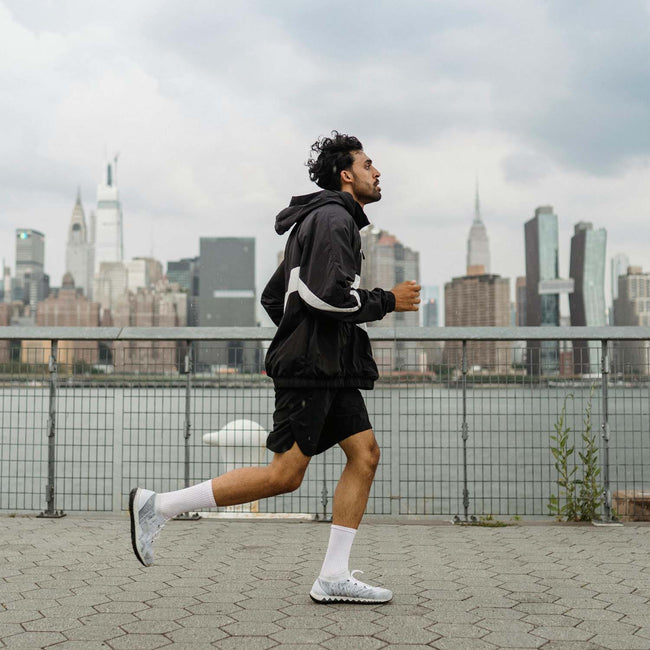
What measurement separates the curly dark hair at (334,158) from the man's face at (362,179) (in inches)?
1.3

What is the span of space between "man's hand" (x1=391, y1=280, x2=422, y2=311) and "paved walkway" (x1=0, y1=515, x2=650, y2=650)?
4.39 ft

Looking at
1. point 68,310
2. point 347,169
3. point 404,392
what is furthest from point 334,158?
point 68,310

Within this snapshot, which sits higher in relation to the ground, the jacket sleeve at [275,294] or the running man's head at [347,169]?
the running man's head at [347,169]

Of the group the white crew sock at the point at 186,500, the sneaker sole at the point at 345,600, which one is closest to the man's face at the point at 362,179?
the white crew sock at the point at 186,500

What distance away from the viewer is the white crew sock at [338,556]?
356 cm

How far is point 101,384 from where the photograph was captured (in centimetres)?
625

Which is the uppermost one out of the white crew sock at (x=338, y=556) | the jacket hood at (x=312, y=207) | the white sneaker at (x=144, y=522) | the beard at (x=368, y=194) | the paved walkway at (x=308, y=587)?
the beard at (x=368, y=194)

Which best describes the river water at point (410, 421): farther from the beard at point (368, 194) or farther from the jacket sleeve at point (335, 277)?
the jacket sleeve at point (335, 277)

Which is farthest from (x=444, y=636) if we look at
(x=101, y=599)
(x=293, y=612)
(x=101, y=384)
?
(x=101, y=384)

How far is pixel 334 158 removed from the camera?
392 centimetres

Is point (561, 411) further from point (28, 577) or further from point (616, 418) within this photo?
point (28, 577)

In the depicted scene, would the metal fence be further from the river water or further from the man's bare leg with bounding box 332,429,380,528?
the man's bare leg with bounding box 332,429,380,528

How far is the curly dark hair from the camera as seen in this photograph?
3.91 meters

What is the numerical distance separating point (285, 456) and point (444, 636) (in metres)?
0.99
